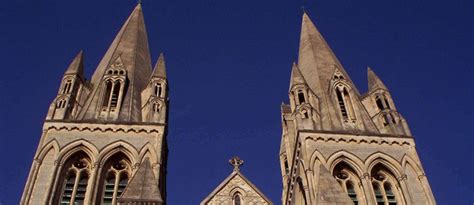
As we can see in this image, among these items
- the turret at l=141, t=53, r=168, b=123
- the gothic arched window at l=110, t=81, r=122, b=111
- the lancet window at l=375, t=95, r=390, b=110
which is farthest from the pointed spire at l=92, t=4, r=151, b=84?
the lancet window at l=375, t=95, r=390, b=110

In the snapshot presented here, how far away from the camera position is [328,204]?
16531mm

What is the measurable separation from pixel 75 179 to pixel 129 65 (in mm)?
6942

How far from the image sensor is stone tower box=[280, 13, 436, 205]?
20562mm

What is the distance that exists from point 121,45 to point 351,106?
10.2 metres

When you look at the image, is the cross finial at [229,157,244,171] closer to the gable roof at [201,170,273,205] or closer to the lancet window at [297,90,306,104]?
the gable roof at [201,170,273,205]

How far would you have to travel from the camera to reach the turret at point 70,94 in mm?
22297

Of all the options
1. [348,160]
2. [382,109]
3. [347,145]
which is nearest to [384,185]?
[348,160]

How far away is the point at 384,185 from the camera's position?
21172 mm

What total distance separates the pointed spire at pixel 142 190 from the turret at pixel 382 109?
9.60m

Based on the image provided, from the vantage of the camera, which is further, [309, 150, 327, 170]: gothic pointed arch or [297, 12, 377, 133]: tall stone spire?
[297, 12, 377, 133]: tall stone spire

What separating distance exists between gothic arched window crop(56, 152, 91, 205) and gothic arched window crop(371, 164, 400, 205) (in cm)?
941

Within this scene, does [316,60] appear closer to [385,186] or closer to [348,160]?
[348,160]

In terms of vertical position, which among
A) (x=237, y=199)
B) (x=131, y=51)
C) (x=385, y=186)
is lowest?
(x=237, y=199)

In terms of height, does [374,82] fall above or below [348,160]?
above
